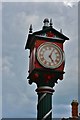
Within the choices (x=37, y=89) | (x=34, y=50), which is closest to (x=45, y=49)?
(x=34, y=50)

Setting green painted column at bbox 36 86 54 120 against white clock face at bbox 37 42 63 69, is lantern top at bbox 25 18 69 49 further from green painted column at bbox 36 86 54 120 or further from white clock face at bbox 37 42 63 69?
green painted column at bbox 36 86 54 120

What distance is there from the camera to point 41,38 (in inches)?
597

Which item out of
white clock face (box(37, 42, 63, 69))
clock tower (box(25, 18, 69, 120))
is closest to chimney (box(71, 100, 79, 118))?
clock tower (box(25, 18, 69, 120))

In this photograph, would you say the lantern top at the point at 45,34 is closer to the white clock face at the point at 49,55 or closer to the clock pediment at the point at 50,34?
the clock pediment at the point at 50,34

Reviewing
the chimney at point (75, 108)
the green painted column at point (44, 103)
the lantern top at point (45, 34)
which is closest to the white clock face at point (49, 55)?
the lantern top at point (45, 34)

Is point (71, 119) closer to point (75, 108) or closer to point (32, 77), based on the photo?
point (75, 108)

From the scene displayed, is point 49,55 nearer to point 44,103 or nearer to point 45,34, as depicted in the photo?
point 45,34

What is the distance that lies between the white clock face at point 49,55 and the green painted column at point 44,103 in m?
0.82

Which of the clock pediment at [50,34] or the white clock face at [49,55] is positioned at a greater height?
the clock pediment at [50,34]

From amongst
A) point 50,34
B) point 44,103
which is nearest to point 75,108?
point 50,34

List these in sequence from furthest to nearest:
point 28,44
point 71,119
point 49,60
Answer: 1. point 71,119
2. point 28,44
3. point 49,60

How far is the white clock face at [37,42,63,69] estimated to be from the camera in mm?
14867

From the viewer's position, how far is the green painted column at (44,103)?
14.7 meters

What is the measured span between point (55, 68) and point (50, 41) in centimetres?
98
